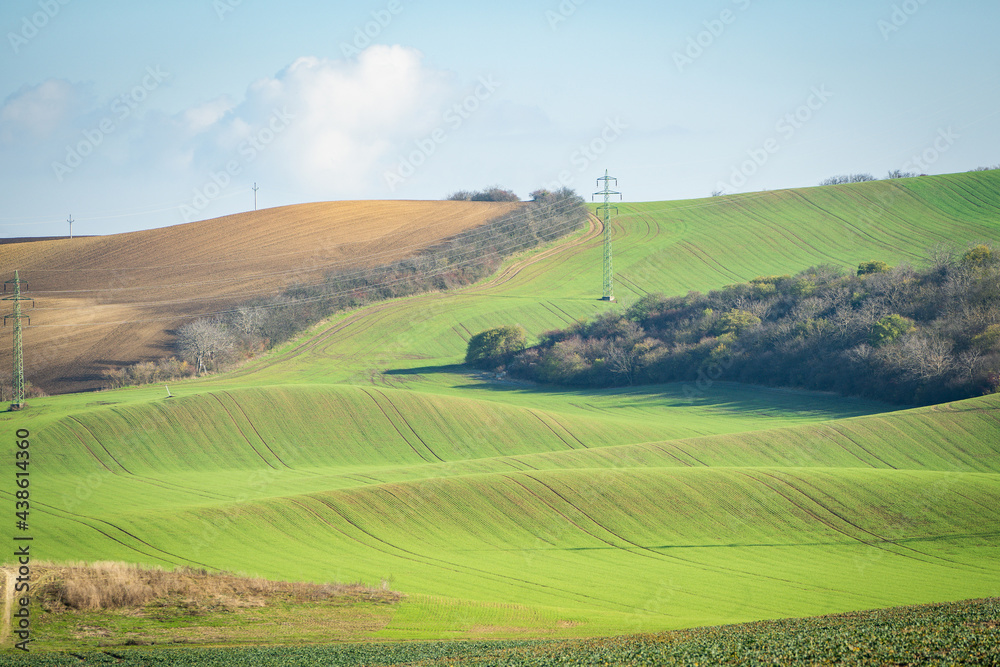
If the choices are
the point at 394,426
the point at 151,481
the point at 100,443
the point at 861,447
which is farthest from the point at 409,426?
the point at 861,447

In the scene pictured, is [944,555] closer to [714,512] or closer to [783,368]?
[714,512]

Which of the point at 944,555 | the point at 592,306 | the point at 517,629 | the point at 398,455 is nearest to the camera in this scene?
the point at 517,629

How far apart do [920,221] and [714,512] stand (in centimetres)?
7626

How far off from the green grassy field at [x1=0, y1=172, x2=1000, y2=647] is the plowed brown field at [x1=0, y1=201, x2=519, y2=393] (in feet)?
17.4

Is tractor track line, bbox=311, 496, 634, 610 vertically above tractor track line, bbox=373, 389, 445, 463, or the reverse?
tractor track line, bbox=373, 389, 445, 463

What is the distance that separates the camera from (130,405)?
51.4m

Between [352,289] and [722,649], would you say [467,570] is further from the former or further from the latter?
[352,289]

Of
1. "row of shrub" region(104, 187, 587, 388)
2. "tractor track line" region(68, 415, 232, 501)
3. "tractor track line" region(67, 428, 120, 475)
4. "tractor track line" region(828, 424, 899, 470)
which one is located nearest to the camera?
"tractor track line" region(68, 415, 232, 501)

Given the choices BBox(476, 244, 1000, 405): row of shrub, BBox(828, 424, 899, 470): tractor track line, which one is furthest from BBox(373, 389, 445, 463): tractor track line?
BBox(828, 424, 899, 470): tractor track line

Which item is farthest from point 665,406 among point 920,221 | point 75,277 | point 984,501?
point 75,277

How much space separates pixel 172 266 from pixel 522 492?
2455 inches

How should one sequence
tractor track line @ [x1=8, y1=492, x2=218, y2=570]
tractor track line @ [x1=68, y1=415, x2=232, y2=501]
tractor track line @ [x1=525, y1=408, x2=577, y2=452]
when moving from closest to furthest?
tractor track line @ [x1=8, y1=492, x2=218, y2=570]
tractor track line @ [x1=68, y1=415, x2=232, y2=501]
tractor track line @ [x1=525, y1=408, x2=577, y2=452]

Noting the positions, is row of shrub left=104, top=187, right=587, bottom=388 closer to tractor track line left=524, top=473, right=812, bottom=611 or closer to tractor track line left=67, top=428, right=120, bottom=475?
tractor track line left=67, top=428, right=120, bottom=475

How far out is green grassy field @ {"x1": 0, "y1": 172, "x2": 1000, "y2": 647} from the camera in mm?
26594
